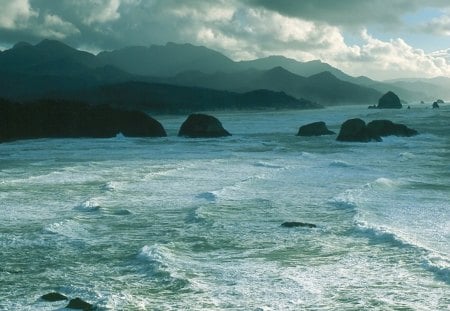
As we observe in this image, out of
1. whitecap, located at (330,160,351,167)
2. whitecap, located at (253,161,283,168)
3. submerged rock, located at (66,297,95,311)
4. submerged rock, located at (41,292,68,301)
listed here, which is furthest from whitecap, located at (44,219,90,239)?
whitecap, located at (330,160,351,167)

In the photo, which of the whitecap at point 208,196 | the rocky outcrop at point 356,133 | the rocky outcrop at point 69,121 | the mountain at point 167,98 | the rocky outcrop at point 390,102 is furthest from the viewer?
the rocky outcrop at point 390,102

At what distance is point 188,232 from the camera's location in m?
15.5

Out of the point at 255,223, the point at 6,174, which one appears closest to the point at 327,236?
the point at 255,223

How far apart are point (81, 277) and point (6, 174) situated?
19055mm

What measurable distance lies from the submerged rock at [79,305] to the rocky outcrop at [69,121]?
54.5 metres

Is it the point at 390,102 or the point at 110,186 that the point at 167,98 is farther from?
the point at 110,186

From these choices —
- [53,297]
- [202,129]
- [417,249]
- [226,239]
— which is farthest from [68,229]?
[202,129]

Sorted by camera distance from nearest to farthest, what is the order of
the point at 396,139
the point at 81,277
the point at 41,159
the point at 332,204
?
the point at 81,277
the point at 332,204
the point at 41,159
the point at 396,139

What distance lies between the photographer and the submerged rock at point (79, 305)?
31.8 feet

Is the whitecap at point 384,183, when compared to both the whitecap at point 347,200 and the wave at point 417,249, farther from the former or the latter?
the wave at point 417,249

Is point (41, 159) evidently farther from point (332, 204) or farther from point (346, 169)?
point (332, 204)

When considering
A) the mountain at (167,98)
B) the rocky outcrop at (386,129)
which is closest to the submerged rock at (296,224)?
the rocky outcrop at (386,129)

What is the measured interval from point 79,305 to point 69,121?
58.4 metres

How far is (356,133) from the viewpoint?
52500mm
